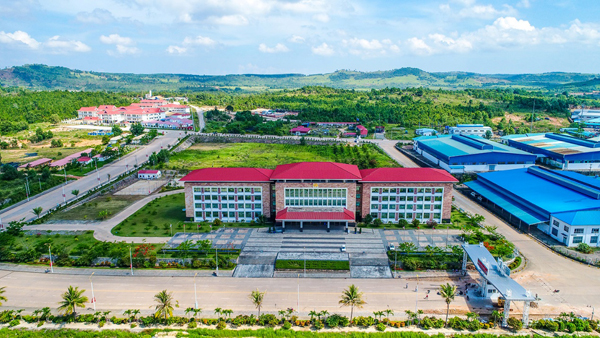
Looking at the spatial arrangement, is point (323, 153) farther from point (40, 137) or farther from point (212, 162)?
point (40, 137)

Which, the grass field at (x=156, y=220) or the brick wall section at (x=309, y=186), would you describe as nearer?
the grass field at (x=156, y=220)

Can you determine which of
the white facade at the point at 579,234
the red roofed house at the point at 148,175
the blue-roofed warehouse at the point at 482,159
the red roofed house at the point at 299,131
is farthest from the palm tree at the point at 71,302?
the red roofed house at the point at 299,131

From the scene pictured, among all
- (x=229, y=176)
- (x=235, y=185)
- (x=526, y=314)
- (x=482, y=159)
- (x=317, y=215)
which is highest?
(x=229, y=176)

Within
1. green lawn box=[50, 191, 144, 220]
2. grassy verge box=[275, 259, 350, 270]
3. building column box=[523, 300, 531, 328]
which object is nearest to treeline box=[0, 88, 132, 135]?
green lawn box=[50, 191, 144, 220]

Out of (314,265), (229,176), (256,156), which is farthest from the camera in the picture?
(256,156)

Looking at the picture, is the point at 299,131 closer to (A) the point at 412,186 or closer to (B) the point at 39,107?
(A) the point at 412,186

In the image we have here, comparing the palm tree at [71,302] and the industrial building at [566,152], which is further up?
the industrial building at [566,152]

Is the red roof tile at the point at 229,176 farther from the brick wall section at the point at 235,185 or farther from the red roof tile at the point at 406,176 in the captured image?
the red roof tile at the point at 406,176

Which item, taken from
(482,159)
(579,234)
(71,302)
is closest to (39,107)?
(71,302)
